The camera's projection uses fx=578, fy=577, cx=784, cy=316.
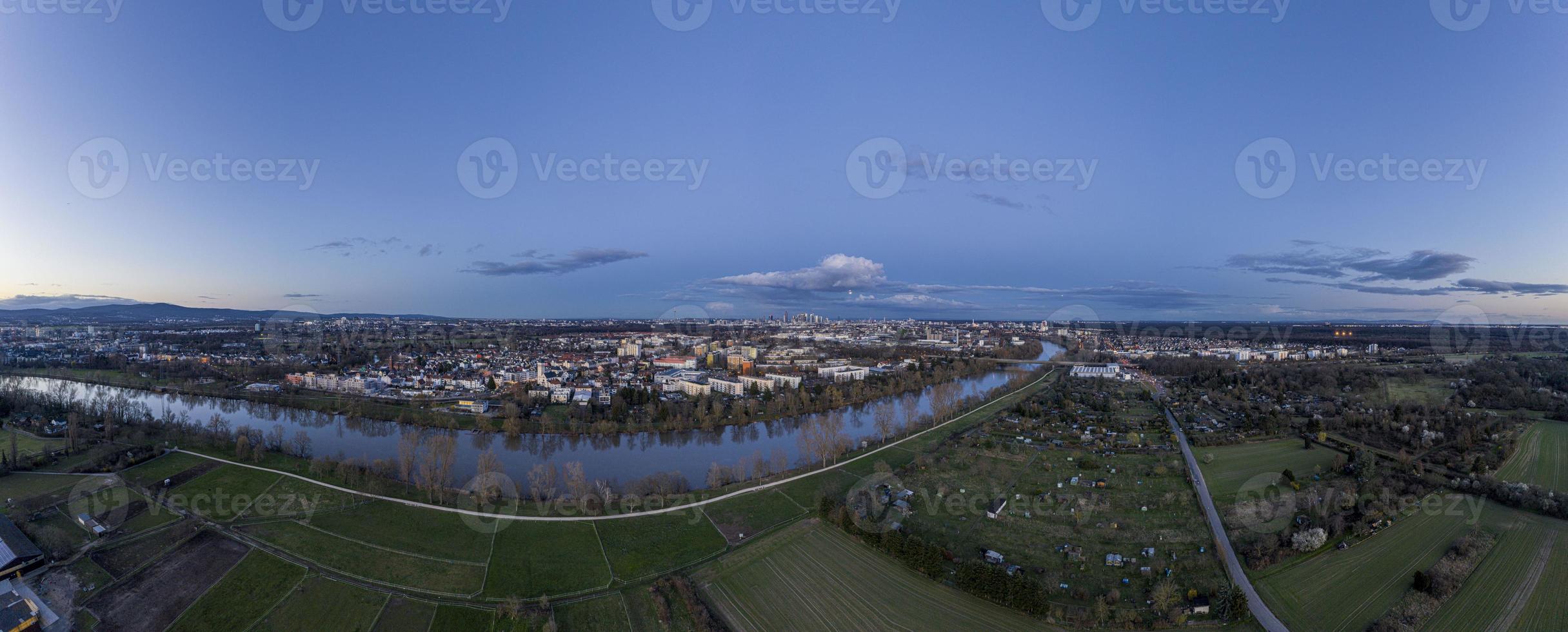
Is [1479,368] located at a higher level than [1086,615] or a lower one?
higher

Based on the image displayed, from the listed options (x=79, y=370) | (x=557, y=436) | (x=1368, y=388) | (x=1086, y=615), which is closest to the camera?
(x=1086, y=615)

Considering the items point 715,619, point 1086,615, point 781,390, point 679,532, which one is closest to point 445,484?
point 679,532

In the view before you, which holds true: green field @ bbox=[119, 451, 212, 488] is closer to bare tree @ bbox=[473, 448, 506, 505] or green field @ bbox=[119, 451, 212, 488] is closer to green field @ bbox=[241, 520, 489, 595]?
green field @ bbox=[241, 520, 489, 595]

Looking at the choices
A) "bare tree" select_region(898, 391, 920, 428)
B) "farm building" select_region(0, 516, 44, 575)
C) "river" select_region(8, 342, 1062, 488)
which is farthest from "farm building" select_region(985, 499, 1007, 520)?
"farm building" select_region(0, 516, 44, 575)

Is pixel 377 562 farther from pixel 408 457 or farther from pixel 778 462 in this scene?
pixel 778 462

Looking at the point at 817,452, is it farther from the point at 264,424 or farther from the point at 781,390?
the point at 264,424
